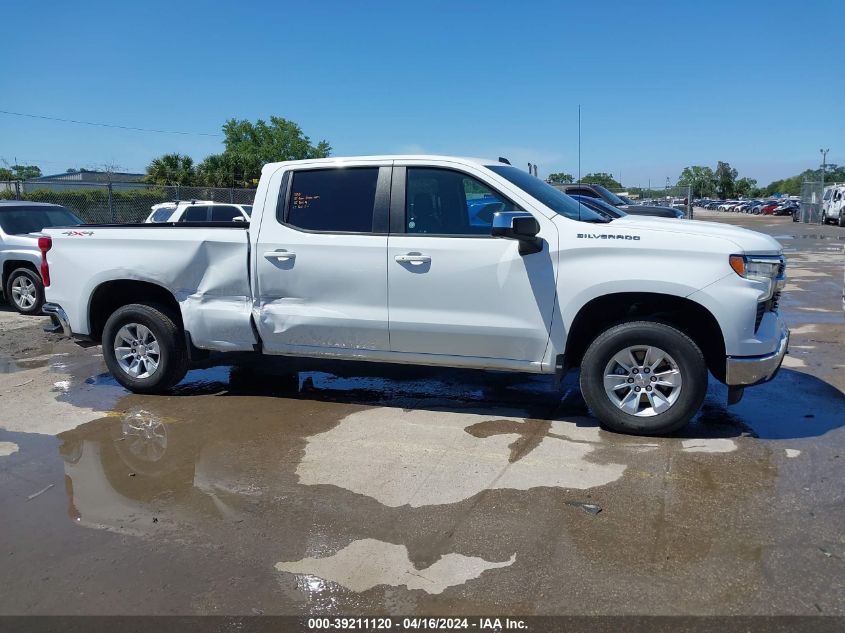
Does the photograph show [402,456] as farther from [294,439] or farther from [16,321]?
[16,321]

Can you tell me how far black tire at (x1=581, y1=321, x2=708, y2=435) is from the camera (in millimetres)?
4855

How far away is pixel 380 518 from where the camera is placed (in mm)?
3963

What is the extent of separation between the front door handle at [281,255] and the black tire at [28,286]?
23.5 ft

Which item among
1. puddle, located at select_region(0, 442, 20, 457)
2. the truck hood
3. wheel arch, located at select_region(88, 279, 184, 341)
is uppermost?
the truck hood

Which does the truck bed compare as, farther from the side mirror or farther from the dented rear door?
the side mirror

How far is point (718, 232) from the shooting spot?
4977 mm

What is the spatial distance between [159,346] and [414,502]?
3.20 meters

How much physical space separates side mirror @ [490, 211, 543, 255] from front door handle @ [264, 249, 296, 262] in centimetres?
165

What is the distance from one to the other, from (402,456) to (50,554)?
2136 millimetres

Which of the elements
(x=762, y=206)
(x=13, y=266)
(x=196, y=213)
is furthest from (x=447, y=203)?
(x=762, y=206)

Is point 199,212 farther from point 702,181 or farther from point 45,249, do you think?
point 702,181

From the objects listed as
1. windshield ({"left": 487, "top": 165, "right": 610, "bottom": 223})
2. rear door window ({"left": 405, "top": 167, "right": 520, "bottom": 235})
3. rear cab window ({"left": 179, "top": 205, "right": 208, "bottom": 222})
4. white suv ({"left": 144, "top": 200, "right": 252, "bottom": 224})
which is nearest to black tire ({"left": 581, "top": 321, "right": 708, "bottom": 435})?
windshield ({"left": 487, "top": 165, "right": 610, "bottom": 223})

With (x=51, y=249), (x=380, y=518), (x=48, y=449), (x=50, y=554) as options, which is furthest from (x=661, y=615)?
(x=51, y=249)

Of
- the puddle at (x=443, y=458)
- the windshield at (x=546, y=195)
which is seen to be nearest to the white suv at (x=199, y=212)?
the windshield at (x=546, y=195)
